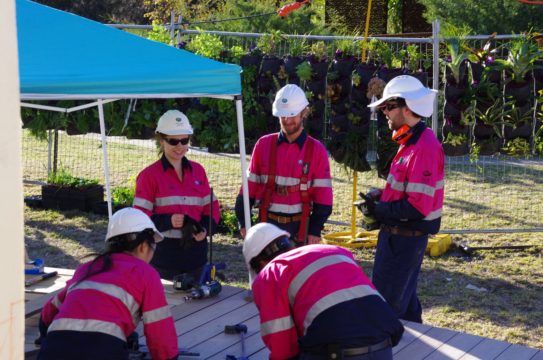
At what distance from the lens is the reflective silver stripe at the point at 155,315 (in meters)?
3.75

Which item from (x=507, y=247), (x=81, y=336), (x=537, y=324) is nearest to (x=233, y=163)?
(x=507, y=247)

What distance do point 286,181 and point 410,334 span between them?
1501 mm

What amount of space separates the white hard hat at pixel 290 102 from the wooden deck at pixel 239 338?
1355 millimetres

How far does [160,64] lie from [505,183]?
356 inches

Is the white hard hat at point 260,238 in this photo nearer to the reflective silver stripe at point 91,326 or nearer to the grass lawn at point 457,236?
the reflective silver stripe at point 91,326

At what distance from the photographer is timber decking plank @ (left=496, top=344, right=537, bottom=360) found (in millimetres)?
4746

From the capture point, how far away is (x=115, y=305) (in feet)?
11.9

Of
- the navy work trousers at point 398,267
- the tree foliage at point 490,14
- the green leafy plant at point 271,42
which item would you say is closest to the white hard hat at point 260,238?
the navy work trousers at point 398,267

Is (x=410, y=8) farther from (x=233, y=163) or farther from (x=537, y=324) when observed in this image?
(x=537, y=324)

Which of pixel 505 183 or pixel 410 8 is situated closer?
pixel 505 183

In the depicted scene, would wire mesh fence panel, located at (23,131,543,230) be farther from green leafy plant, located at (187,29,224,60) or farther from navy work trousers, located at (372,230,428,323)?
navy work trousers, located at (372,230,428,323)

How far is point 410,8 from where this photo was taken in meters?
23.1

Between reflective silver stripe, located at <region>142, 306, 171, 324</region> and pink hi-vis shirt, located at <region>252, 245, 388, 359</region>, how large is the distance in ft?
1.49

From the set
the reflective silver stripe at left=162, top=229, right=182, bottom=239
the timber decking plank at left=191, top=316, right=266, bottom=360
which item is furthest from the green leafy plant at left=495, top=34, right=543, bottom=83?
the timber decking plank at left=191, top=316, right=266, bottom=360
